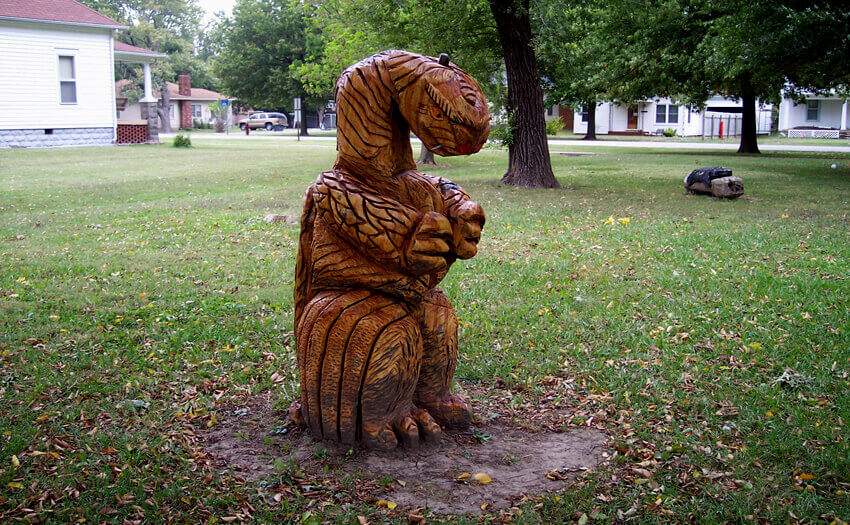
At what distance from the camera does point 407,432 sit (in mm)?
4238

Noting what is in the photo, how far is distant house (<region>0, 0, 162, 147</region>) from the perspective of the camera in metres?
29.8

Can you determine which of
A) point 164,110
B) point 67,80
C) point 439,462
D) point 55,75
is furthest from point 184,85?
point 439,462

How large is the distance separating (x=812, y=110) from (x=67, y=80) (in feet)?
152

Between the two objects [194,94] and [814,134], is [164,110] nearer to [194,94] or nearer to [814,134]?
[194,94]

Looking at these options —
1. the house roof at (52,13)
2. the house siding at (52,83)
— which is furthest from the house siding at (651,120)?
the house roof at (52,13)

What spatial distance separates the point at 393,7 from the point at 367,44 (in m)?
4.01

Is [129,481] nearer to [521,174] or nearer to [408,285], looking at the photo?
[408,285]

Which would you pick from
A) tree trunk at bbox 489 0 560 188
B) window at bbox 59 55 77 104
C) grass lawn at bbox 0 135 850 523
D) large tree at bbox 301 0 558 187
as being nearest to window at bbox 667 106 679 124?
window at bbox 59 55 77 104

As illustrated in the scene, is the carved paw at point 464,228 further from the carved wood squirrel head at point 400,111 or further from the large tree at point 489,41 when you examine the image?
the large tree at point 489,41

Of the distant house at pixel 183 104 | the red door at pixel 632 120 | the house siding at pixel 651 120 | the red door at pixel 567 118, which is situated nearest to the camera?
the house siding at pixel 651 120

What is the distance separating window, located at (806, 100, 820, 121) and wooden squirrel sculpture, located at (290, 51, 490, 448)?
56647mm

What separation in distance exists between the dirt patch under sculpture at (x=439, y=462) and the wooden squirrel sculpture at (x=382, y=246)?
0.13m

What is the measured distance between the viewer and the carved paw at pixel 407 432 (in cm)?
416

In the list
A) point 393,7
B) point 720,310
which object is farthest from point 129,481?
point 393,7
